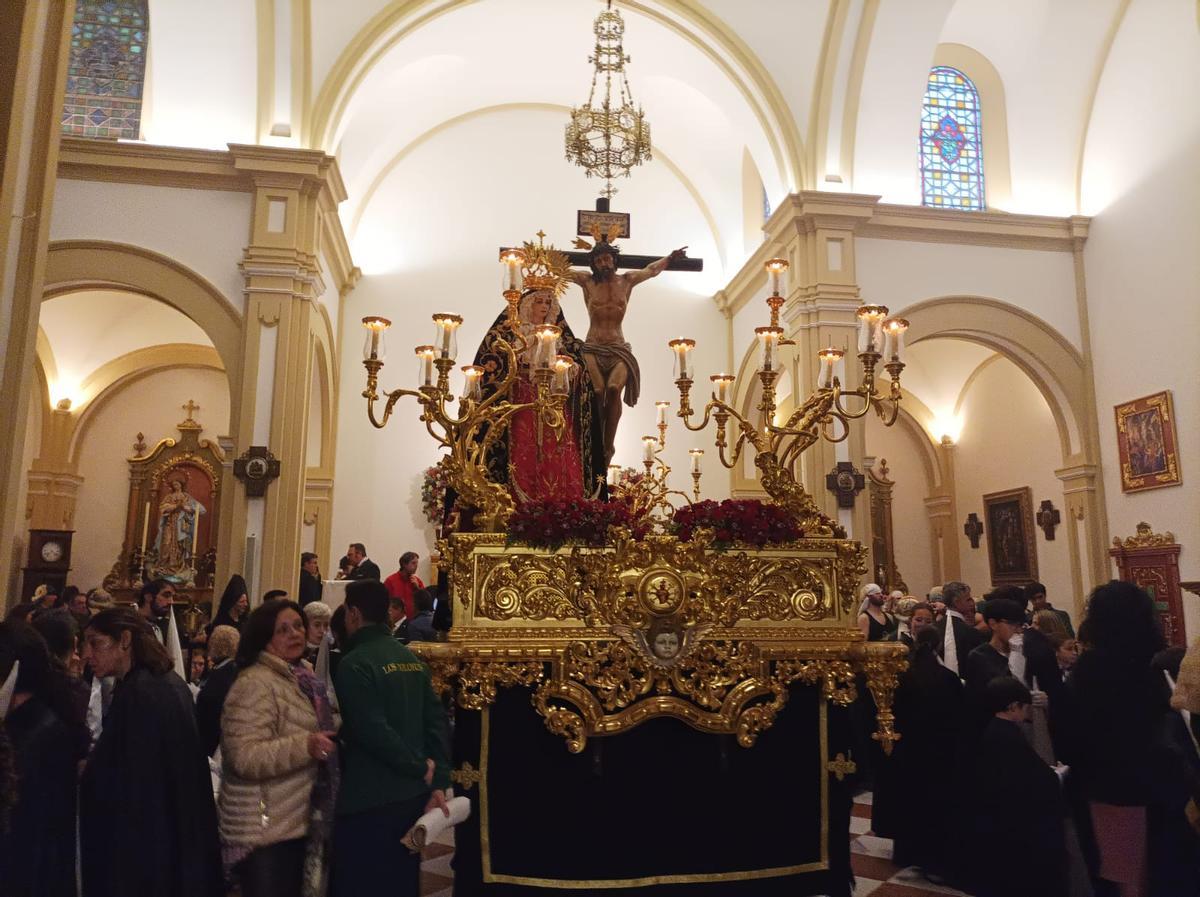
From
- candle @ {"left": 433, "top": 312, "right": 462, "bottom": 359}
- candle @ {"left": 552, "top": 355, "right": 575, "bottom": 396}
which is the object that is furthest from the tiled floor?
candle @ {"left": 433, "top": 312, "right": 462, "bottom": 359}

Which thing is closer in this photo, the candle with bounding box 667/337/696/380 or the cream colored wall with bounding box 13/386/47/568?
the candle with bounding box 667/337/696/380

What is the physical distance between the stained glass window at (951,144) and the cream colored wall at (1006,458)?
11.5ft

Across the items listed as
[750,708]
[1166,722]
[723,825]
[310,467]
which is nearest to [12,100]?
[750,708]

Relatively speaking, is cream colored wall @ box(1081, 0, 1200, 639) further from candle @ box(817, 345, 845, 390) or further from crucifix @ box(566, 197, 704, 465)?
crucifix @ box(566, 197, 704, 465)

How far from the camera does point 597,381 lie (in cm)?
653

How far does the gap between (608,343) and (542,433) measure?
34.1 inches

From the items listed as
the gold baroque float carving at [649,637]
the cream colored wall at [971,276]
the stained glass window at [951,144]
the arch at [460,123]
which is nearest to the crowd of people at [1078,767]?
the gold baroque float carving at [649,637]

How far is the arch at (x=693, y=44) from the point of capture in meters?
11.9

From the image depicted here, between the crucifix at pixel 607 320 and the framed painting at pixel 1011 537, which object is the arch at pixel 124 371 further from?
the framed painting at pixel 1011 537

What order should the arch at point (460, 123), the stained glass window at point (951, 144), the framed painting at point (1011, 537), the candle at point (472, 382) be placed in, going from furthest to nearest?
the arch at point (460, 123)
the framed painting at point (1011, 537)
the stained glass window at point (951, 144)
the candle at point (472, 382)

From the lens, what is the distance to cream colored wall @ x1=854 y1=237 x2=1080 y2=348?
41.3 ft

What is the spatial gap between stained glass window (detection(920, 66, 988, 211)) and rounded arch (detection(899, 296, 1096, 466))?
5.57ft

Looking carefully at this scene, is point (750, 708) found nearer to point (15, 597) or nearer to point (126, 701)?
point (126, 701)

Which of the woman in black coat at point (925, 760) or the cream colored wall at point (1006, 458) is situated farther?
the cream colored wall at point (1006, 458)
